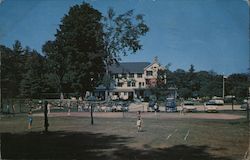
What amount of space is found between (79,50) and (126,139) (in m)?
1.24

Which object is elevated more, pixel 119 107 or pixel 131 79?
pixel 131 79

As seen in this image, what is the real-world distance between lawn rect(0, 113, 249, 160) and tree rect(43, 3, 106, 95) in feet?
1.88

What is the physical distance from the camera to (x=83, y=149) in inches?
181

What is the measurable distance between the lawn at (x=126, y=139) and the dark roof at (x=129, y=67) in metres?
0.64

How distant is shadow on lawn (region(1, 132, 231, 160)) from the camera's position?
4.41 metres

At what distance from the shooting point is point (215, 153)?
14.4ft

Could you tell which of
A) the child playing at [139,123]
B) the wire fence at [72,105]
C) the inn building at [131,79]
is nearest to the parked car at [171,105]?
the inn building at [131,79]

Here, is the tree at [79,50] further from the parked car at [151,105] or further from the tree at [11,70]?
the parked car at [151,105]

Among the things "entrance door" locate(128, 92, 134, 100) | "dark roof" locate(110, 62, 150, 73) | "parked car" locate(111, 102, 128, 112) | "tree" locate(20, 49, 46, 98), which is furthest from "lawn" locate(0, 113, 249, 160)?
"dark roof" locate(110, 62, 150, 73)

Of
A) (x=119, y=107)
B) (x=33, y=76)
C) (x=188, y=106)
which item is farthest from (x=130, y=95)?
(x=33, y=76)

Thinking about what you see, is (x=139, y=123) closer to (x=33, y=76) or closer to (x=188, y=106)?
(x=188, y=106)

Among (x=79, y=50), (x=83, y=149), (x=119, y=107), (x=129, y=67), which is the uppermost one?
(x=79, y=50)

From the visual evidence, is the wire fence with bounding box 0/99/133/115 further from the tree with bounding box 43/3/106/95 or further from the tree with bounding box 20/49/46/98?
the tree with bounding box 43/3/106/95

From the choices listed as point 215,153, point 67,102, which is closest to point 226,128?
point 215,153
